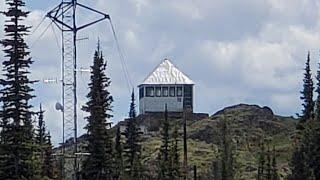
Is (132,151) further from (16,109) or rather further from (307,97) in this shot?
(16,109)

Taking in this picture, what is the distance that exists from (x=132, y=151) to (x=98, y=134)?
32.4 metres

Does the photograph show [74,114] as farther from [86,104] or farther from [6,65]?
[86,104]

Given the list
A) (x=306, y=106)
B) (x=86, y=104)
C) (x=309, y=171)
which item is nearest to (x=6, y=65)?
(x=86, y=104)

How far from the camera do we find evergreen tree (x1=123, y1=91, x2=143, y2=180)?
128 meters

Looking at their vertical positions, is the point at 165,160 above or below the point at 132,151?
below

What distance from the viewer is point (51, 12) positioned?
3056 inches

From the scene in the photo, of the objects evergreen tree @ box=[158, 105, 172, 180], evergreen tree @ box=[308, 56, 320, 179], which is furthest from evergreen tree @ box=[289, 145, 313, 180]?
evergreen tree @ box=[158, 105, 172, 180]

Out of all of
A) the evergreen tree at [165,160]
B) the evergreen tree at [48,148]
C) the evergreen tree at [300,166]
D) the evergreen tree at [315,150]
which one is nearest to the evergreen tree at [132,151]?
the evergreen tree at [165,160]

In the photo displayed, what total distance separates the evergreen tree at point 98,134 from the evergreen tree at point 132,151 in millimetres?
23158

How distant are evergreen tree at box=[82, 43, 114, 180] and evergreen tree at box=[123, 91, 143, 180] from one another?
23.2 m

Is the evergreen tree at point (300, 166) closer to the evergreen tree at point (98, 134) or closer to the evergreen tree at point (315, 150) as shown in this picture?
the evergreen tree at point (315, 150)

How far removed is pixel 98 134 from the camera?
10081 centimetres

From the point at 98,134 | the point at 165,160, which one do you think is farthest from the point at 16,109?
the point at 165,160

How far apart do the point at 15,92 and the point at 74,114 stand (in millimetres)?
4259
